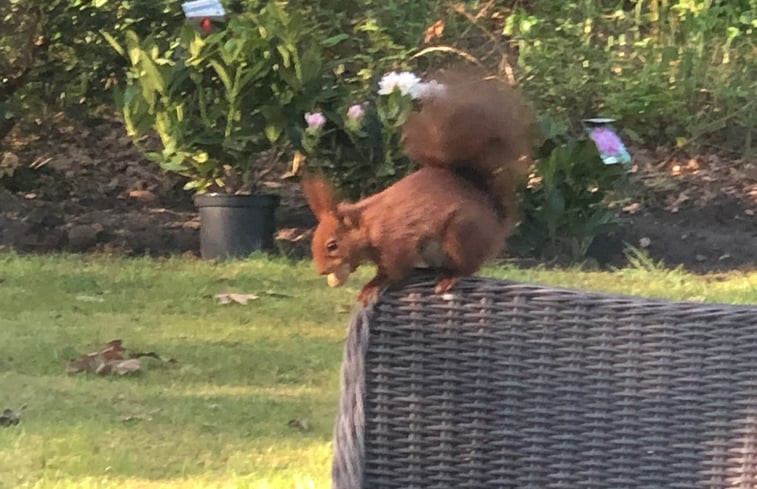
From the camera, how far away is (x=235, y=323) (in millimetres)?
3801

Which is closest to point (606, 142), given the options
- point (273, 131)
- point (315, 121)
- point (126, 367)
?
point (315, 121)

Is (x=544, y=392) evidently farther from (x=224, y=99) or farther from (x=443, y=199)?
(x=224, y=99)

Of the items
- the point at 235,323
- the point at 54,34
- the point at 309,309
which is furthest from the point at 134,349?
the point at 54,34

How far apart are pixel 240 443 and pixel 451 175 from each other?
139cm

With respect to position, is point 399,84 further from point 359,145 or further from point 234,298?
point 234,298

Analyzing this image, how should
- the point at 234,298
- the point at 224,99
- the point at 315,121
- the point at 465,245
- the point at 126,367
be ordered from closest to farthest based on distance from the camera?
the point at 465,245
the point at 126,367
the point at 234,298
the point at 315,121
the point at 224,99

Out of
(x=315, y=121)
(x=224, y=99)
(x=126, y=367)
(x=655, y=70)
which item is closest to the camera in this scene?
(x=126, y=367)

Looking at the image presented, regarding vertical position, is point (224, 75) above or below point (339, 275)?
above

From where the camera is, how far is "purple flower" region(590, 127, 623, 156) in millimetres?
5285

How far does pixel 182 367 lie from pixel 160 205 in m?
2.98

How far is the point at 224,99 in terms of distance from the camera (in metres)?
5.25

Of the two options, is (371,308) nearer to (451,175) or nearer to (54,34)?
(451,175)

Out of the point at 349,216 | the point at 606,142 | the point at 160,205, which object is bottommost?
the point at 160,205

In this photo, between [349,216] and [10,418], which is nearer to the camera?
[349,216]
